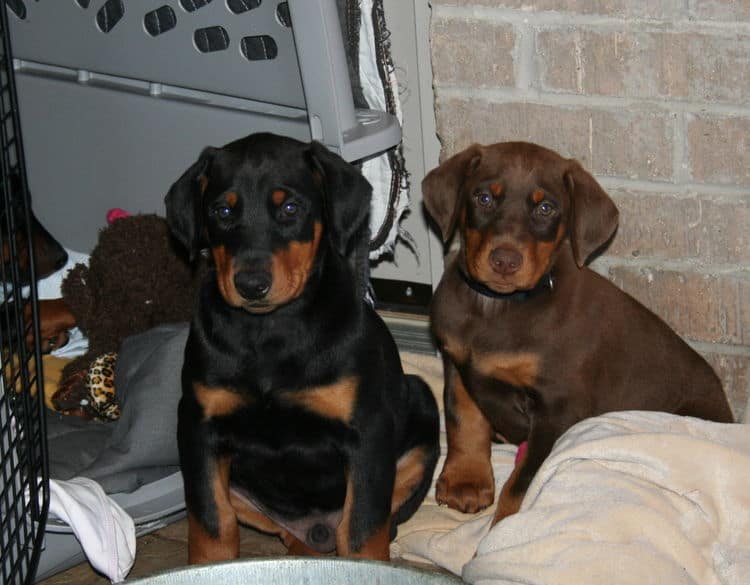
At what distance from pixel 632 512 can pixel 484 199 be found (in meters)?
0.76

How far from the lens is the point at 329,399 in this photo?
8.03 feet

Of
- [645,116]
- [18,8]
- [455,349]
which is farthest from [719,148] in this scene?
[18,8]

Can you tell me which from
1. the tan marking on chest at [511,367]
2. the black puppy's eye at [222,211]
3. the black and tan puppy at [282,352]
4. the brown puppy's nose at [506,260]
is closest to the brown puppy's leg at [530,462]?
the tan marking on chest at [511,367]

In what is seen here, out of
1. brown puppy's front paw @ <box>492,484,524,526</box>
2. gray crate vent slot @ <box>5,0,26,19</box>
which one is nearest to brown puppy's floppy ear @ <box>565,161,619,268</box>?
brown puppy's front paw @ <box>492,484,524,526</box>

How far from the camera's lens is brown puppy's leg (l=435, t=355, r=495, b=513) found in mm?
2967

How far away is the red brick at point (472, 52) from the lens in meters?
3.12

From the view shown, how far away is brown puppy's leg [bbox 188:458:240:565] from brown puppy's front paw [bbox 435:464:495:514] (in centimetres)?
64

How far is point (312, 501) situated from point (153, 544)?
0.56m

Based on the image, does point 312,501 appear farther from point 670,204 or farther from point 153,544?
point 670,204

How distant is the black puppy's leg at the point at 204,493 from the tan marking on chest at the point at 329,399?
220mm

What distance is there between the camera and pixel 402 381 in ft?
9.09

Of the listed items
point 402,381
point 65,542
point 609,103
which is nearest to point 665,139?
point 609,103

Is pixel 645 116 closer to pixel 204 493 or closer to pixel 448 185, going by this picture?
pixel 448 185

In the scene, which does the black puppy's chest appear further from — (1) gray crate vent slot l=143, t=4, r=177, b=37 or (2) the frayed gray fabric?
(1) gray crate vent slot l=143, t=4, r=177, b=37
